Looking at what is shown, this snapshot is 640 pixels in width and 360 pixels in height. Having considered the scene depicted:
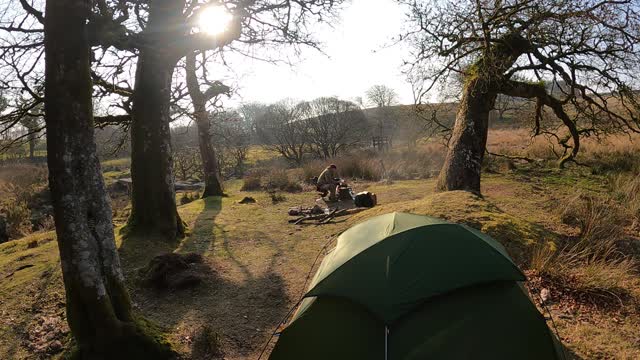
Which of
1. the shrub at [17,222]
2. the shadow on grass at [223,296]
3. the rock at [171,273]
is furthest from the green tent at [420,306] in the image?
the shrub at [17,222]

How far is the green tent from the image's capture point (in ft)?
10.9

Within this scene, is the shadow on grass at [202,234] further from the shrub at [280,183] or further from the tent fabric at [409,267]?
the tent fabric at [409,267]

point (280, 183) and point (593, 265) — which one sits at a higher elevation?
point (280, 183)

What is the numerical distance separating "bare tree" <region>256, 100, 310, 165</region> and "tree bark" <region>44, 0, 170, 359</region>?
26889 millimetres

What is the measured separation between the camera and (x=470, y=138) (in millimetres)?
10680

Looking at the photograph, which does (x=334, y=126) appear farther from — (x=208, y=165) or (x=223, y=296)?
(x=223, y=296)

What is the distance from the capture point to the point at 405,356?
3250 mm

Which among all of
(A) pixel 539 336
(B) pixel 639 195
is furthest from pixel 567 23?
(A) pixel 539 336

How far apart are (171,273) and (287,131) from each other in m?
25.8

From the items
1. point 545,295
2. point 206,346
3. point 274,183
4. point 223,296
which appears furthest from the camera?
point 274,183

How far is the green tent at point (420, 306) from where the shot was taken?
131 inches

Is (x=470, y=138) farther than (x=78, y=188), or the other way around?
(x=470, y=138)

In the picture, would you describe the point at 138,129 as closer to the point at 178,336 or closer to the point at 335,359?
the point at 178,336

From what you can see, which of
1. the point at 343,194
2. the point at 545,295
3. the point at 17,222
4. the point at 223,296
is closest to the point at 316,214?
the point at 343,194
